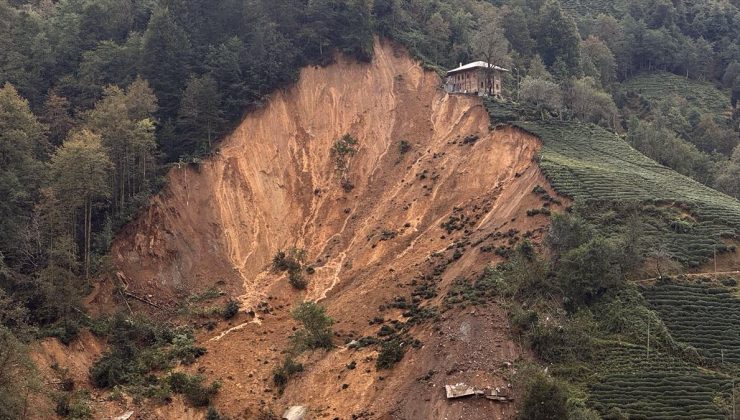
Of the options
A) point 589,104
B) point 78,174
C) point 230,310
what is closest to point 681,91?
point 589,104

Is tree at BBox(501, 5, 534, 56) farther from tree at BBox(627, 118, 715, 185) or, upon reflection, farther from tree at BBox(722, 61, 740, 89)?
tree at BBox(722, 61, 740, 89)

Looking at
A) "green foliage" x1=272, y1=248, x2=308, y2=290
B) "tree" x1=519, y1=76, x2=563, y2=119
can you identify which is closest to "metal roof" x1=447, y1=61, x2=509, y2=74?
"tree" x1=519, y1=76, x2=563, y2=119

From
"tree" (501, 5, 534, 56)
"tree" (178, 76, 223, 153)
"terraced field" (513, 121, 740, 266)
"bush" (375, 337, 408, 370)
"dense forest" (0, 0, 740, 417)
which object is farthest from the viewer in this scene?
"tree" (501, 5, 534, 56)

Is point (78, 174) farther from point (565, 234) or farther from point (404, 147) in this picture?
point (565, 234)

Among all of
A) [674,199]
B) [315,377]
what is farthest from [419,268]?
[674,199]

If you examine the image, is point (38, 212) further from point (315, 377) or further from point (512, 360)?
point (512, 360)

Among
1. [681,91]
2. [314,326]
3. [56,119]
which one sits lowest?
[681,91]
